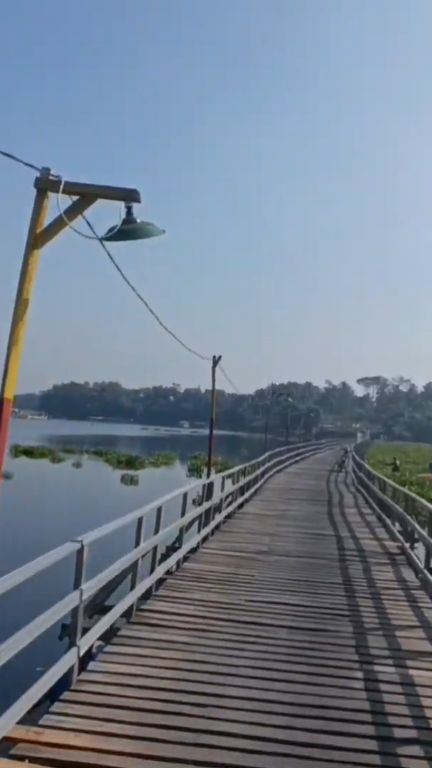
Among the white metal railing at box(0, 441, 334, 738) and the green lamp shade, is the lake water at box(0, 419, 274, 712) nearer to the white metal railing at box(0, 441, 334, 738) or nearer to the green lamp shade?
the white metal railing at box(0, 441, 334, 738)

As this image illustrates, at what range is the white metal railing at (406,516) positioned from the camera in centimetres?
984

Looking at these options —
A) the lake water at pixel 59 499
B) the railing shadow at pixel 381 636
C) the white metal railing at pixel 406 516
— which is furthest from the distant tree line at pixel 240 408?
the railing shadow at pixel 381 636

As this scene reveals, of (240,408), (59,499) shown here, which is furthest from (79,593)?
(240,408)

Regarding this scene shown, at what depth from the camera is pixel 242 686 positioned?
5875mm

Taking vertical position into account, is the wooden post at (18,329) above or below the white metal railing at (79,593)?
above

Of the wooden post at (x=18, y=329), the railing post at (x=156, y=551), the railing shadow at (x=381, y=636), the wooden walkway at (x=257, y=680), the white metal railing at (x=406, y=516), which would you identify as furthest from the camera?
the white metal railing at (x=406, y=516)

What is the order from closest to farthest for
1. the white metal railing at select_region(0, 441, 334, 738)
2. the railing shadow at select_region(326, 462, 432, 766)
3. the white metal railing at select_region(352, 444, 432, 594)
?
the white metal railing at select_region(0, 441, 334, 738) → the railing shadow at select_region(326, 462, 432, 766) → the white metal railing at select_region(352, 444, 432, 594)

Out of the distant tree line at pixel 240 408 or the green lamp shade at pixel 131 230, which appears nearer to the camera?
the green lamp shade at pixel 131 230

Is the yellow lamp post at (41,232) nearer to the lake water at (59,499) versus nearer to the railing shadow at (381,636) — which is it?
the railing shadow at (381,636)

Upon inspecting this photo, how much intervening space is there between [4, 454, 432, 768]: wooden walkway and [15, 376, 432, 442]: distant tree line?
57174 millimetres

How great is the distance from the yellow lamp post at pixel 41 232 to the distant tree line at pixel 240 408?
200ft

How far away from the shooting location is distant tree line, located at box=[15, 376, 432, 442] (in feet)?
306

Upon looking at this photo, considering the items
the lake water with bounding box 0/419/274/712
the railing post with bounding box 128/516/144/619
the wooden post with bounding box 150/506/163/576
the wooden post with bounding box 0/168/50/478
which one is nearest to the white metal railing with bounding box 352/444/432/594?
the wooden post with bounding box 150/506/163/576

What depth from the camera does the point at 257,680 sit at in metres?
6.03
